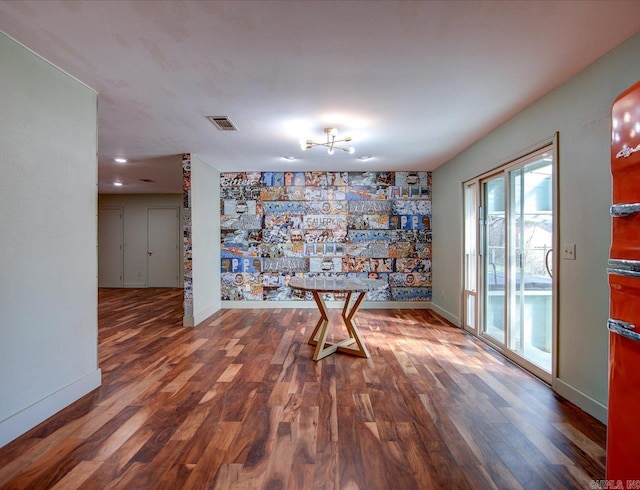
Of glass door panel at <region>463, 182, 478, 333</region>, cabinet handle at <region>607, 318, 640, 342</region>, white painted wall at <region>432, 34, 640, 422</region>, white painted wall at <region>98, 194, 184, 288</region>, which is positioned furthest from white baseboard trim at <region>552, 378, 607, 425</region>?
white painted wall at <region>98, 194, 184, 288</region>

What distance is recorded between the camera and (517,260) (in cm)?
330

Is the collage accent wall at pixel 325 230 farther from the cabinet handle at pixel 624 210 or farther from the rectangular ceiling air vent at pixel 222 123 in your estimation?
the cabinet handle at pixel 624 210

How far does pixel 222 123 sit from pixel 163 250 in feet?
19.6

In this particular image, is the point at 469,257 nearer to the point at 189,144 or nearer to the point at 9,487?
the point at 189,144

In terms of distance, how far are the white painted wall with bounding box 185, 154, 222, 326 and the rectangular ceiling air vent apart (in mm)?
1395

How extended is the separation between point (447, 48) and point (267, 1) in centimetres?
116

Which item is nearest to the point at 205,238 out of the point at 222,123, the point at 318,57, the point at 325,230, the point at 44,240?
the point at 325,230

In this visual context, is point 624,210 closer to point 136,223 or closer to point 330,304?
point 330,304

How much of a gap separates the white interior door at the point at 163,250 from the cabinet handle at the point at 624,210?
8.55 metres

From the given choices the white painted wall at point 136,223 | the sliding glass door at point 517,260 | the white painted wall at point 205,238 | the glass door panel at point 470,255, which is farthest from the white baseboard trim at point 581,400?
the white painted wall at point 136,223

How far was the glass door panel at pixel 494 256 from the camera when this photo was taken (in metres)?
3.60

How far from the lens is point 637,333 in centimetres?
112

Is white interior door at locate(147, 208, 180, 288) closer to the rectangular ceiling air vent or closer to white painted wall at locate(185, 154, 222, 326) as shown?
white painted wall at locate(185, 154, 222, 326)

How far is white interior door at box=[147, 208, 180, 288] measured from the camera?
8.24 m
